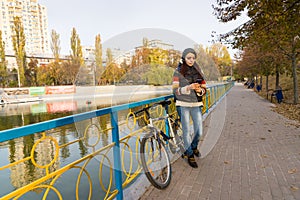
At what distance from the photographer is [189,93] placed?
278 centimetres

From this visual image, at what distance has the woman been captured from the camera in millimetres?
2854

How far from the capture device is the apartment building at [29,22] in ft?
259

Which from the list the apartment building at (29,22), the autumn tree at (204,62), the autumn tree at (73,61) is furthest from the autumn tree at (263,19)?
the apartment building at (29,22)

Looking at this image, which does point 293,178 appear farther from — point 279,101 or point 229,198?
point 279,101

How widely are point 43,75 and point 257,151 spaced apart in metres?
41.7

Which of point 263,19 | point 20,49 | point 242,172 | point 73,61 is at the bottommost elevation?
point 242,172

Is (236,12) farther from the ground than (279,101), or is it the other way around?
(236,12)

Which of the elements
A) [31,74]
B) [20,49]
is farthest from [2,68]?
[31,74]

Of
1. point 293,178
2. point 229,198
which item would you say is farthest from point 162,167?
point 293,178

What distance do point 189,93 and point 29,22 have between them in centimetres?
10649

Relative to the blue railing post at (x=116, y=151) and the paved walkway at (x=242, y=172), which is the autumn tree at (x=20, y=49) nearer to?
the paved walkway at (x=242, y=172)

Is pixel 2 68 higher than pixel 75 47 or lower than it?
lower

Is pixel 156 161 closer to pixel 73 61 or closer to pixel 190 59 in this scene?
pixel 190 59

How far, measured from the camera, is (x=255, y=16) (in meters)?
5.69
